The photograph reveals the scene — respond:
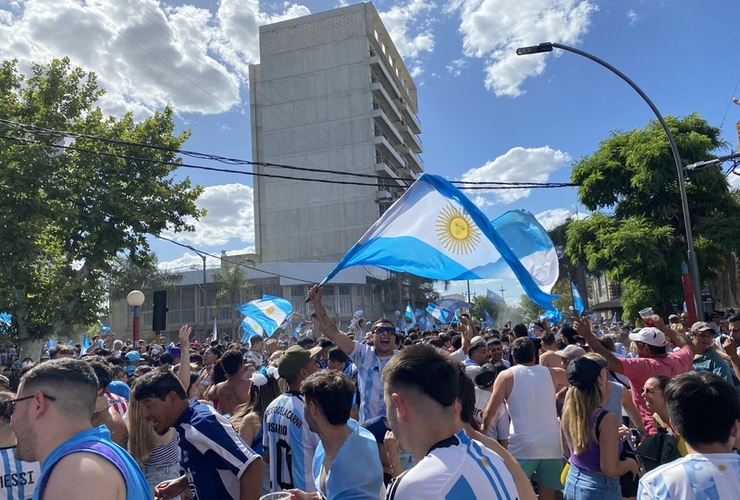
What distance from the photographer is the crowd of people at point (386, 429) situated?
213 cm

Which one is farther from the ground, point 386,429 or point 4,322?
point 4,322

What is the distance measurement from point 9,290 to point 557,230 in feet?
118

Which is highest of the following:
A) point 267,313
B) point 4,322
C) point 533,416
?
point 4,322

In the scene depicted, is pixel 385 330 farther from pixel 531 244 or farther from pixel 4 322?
pixel 4 322

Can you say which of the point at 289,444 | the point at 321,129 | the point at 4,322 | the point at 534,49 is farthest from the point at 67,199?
the point at 321,129

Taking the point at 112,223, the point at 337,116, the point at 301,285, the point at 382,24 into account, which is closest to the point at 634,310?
the point at 112,223

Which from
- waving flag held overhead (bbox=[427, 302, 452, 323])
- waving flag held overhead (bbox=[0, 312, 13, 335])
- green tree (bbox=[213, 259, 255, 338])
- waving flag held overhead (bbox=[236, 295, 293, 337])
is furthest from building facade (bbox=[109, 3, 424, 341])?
waving flag held overhead (bbox=[0, 312, 13, 335])

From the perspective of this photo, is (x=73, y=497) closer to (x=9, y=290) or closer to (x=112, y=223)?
(x=9, y=290)

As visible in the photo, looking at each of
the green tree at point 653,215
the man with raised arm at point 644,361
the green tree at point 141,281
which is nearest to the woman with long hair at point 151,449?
the man with raised arm at point 644,361

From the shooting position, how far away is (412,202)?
7332 millimetres

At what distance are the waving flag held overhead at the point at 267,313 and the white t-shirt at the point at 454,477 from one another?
18018 mm

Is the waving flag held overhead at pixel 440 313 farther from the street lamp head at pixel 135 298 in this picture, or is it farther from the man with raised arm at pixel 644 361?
the man with raised arm at pixel 644 361

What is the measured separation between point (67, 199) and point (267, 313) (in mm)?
8314

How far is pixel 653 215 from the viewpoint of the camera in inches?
903
